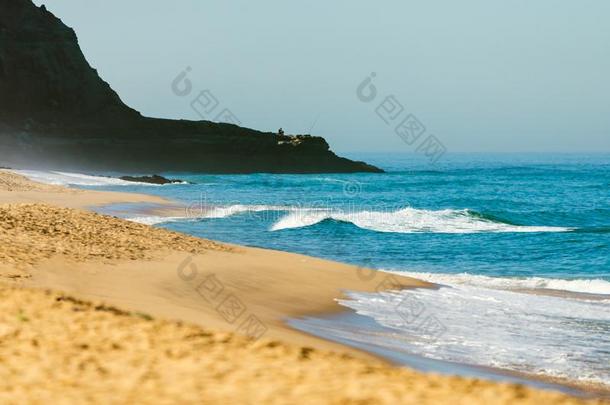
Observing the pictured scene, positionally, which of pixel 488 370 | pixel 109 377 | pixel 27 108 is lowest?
pixel 488 370

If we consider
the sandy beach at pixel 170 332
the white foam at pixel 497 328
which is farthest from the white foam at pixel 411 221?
the white foam at pixel 497 328

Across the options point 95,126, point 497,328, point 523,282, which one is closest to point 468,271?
point 523,282

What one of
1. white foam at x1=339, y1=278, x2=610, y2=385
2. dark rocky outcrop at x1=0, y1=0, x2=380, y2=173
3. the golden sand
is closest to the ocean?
white foam at x1=339, y1=278, x2=610, y2=385

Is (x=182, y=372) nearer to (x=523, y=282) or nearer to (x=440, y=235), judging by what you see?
(x=523, y=282)

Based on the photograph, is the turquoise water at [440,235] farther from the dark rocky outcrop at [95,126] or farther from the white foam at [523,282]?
the dark rocky outcrop at [95,126]

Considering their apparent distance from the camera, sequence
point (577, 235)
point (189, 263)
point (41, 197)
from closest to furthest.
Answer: point (189, 263)
point (577, 235)
point (41, 197)

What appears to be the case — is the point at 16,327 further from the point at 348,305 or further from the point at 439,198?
the point at 439,198

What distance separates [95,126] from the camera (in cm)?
10956

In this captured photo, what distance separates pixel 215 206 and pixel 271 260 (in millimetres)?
23370

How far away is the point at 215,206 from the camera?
134 feet

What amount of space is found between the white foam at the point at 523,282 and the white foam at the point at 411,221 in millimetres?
12240

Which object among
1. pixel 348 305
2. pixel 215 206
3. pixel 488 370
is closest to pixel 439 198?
pixel 215 206

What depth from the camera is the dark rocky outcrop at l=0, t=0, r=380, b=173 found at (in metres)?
101

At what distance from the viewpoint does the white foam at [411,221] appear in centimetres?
3300
